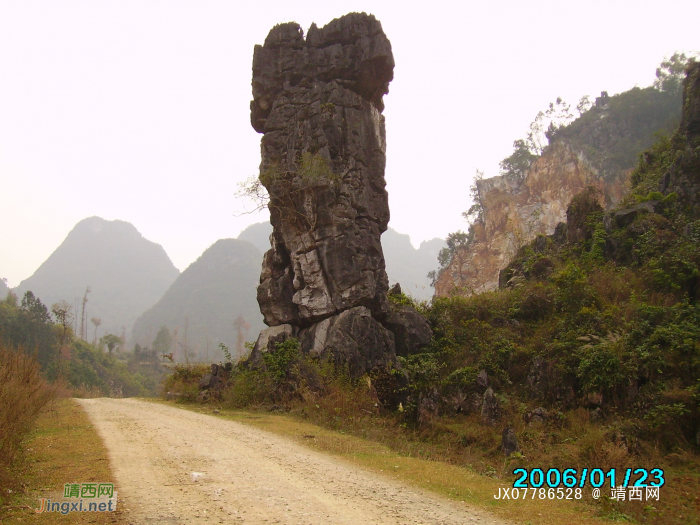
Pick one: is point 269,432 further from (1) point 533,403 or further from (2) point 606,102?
(2) point 606,102

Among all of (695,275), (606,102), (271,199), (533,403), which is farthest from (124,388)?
(606,102)

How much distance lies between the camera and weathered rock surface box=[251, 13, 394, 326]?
1480cm

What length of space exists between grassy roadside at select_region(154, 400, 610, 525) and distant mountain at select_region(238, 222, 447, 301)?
12115 cm

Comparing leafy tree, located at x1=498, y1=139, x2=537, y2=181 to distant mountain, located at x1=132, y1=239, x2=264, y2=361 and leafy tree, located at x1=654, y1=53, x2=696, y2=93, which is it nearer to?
leafy tree, located at x1=654, y1=53, x2=696, y2=93

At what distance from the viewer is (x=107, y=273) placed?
499 ft

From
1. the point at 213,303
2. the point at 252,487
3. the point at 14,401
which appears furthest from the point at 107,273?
the point at 252,487

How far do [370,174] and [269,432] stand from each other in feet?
31.2

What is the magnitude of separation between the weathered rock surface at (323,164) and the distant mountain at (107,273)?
388 feet

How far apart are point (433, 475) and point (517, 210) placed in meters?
36.1

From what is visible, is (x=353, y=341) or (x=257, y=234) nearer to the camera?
(x=353, y=341)

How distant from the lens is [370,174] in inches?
638

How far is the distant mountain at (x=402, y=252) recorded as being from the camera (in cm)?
14225
